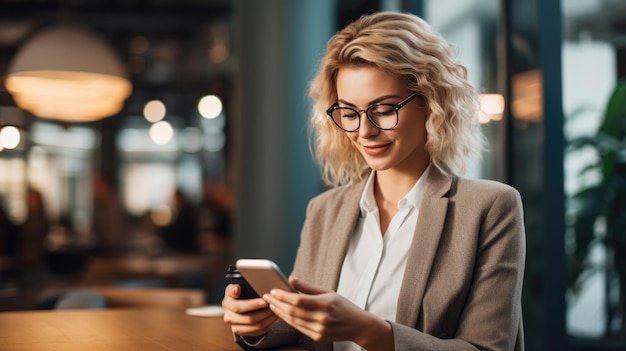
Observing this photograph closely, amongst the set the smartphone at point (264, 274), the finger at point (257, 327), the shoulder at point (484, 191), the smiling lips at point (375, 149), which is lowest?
the finger at point (257, 327)

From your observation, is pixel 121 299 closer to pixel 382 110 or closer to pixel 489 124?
pixel 489 124

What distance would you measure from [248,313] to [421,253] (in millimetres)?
469

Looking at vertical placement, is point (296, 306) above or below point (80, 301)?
above

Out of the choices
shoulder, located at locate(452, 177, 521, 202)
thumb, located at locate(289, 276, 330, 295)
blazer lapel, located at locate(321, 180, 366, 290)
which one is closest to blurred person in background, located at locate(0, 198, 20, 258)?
blazer lapel, located at locate(321, 180, 366, 290)

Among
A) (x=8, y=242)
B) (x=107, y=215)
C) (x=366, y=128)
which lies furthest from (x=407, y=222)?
(x=107, y=215)

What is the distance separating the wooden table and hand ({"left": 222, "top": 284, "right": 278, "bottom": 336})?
0.74ft

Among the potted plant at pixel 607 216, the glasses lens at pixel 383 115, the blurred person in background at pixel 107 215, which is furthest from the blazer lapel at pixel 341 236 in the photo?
the blurred person in background at pixel 107 215

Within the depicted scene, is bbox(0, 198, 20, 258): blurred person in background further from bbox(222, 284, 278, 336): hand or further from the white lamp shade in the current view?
bbox(222, 284, 278, 336): hand

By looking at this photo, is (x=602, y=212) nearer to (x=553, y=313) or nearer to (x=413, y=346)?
(x=553, y=313)

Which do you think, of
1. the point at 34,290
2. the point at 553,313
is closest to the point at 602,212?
the point at 553,313

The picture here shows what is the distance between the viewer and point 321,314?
1.55 metres

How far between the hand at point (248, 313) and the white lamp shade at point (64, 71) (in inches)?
149

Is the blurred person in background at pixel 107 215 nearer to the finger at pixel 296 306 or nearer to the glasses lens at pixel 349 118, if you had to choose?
the glasses lens at pixel 349 118

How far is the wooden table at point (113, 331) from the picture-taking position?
210 cm
